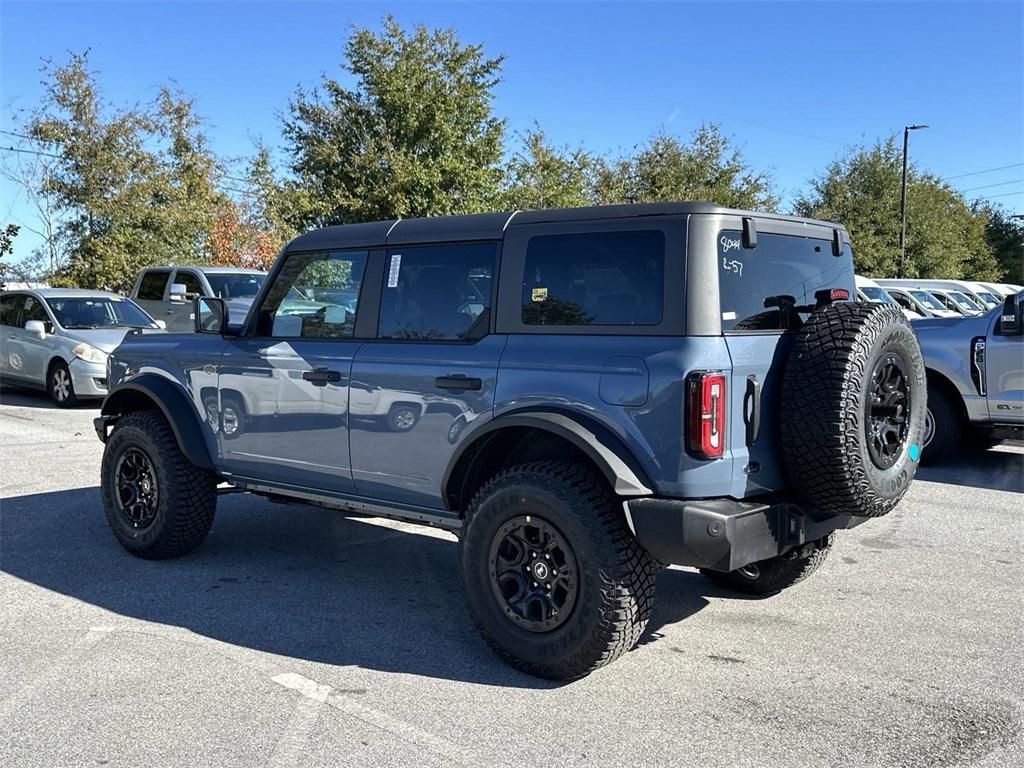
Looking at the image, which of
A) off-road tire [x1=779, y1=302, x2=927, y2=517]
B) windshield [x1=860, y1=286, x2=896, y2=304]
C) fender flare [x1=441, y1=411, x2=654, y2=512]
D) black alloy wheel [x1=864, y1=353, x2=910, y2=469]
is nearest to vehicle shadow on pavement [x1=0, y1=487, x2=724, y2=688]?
fender flare [x1=441, y1=411, x2=654, y2=512]

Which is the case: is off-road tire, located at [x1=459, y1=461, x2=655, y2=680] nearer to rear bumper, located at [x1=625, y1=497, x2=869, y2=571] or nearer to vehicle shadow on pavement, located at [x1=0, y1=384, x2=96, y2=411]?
rear bumper, located at [x1=625, y1=497, x2=869, y2=571]

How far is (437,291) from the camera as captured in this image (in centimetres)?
485

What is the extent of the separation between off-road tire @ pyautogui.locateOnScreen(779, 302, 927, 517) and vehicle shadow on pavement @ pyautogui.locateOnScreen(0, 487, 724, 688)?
1171 mm

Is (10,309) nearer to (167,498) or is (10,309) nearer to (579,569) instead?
(167,498)

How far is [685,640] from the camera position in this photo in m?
4.67

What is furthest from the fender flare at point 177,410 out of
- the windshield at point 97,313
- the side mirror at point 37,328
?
the windshield at point 97,313

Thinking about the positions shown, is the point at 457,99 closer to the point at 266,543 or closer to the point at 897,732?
the point at 266,543

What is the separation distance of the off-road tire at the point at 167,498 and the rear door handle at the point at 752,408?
3311 millimetres

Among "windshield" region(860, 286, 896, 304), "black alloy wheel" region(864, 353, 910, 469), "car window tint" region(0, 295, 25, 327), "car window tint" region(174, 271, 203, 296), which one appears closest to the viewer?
"black alloy wheel" region(864, 353, 910, 469)

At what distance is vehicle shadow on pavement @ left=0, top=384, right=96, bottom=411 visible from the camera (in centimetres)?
1388

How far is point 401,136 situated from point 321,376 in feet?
66.7

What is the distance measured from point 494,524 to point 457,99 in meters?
21.7

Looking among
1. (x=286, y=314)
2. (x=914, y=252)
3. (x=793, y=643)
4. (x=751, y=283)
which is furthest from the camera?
(x=914, y=252)

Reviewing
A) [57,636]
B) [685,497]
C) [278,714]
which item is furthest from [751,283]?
[57,636]
